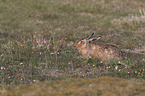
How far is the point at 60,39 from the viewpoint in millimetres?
13766

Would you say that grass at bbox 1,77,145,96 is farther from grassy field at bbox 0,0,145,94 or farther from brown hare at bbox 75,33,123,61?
brown hare at bbox 75,33,123,61

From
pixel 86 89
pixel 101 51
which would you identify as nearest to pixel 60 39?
pixel 101 51

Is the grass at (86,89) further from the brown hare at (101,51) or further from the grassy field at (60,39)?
the brown hare at (101,51)

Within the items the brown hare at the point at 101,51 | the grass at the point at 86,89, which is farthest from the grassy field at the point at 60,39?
the grass at the point at 86,89

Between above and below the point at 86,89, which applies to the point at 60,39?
above

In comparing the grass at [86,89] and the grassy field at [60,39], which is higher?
the grassy field at [60,39]

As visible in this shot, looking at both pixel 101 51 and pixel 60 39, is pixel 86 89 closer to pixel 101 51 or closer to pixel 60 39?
pixel 101 51

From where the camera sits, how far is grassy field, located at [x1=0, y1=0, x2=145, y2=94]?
7699 mm

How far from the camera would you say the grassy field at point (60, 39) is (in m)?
7.70

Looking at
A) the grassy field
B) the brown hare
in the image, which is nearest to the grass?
the grassy field

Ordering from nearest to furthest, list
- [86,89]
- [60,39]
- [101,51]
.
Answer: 1. [86,89]
2. [101,51]
3. [60,39]

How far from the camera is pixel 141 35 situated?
49.1 ft

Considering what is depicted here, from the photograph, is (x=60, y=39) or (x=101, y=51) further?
(x=60, y=39)

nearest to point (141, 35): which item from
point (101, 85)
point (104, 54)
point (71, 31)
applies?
point (71, 31)
